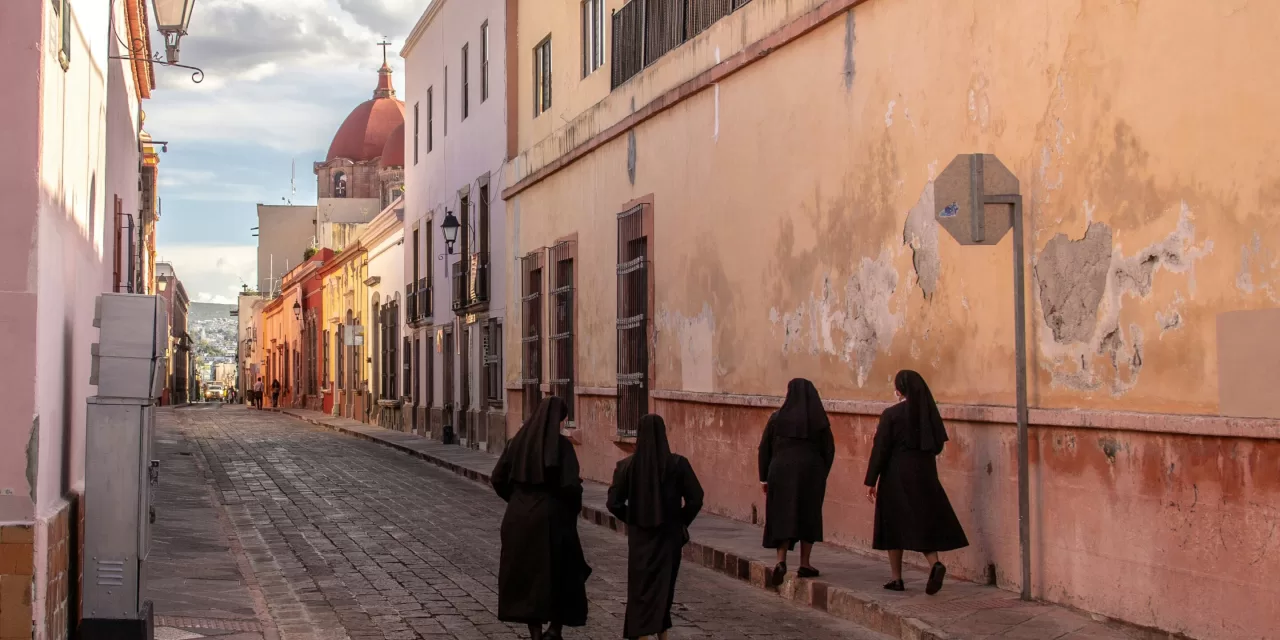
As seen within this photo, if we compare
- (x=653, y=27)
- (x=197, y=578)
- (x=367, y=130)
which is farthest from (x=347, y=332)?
(x=197, y=578)

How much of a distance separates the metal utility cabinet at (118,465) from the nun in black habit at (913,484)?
14.5 feet

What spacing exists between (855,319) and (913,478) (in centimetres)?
244

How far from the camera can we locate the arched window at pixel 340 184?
68938 millimetres

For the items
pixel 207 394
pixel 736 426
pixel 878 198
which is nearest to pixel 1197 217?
pixel 878 198

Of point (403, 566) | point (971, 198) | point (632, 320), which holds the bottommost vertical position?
point (403, 566)

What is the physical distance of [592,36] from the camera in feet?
63.7

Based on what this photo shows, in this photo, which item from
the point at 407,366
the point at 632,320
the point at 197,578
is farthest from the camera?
the point at 407,366

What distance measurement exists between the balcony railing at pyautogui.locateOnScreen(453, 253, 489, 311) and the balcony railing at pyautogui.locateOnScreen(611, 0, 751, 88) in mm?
8705

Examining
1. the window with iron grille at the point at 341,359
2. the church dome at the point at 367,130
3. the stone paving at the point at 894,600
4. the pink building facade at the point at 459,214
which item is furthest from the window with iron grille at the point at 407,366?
the church dome at the point at 367,130

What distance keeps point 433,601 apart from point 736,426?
15.6ft

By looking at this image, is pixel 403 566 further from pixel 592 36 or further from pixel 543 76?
pixel 543 76

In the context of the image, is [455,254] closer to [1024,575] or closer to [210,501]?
[210,501]

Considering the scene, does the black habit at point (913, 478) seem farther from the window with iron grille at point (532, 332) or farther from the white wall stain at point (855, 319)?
the window with iron grille at point (532, 332)

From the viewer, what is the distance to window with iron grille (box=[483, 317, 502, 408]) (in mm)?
25094
